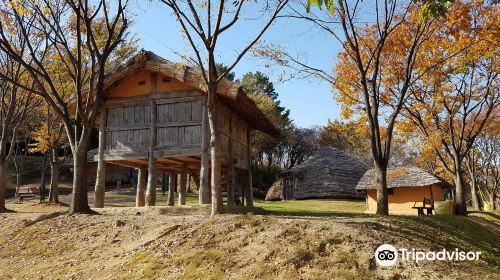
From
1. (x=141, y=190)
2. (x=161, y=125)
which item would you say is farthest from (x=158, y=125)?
(x=141, y=190)

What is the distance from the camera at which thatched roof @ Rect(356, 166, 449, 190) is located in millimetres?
29891

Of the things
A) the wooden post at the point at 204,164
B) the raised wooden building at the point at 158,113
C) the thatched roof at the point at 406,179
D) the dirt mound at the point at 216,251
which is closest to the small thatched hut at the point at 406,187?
the thatched roof at the point at 406,179

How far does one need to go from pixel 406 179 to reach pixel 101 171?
914 inches

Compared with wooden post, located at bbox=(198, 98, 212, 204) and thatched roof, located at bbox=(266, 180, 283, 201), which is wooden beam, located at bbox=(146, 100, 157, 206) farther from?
thatched roof, located at bbox=(266, 180, 283, 201)

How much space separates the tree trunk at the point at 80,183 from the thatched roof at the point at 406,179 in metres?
22.6

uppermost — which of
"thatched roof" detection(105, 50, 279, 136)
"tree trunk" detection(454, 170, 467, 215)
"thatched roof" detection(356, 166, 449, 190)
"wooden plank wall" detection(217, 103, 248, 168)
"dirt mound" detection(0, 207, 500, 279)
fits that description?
"thatched roof" detection(105, 50, 279, 136)

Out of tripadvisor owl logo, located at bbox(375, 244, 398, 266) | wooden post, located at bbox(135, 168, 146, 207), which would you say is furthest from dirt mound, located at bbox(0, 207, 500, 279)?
wooden post, located at bbox(135, 168, 146, 207)

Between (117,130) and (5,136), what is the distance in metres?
5.82

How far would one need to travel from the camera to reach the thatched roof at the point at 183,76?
14.1 meters

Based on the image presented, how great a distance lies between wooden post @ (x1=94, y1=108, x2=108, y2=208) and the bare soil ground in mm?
5097

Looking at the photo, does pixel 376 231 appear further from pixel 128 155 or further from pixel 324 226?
pixel 128 155

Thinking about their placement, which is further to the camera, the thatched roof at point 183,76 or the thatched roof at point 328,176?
the thatched roof at point 328,176
